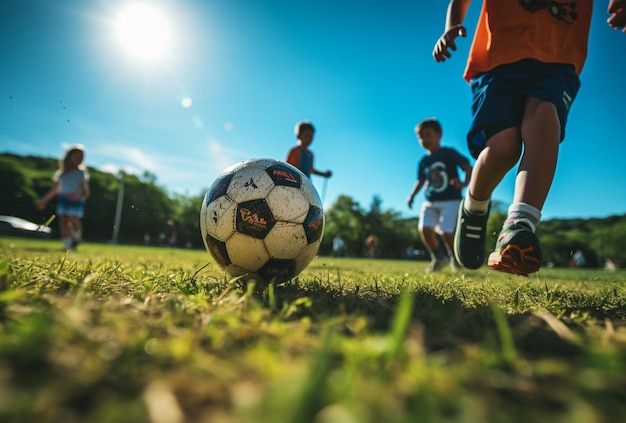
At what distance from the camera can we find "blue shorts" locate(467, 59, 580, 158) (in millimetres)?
2508

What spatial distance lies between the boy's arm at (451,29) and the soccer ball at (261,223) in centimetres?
180

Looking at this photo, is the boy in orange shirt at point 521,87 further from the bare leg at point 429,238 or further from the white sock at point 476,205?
the bare leg at point 429,238

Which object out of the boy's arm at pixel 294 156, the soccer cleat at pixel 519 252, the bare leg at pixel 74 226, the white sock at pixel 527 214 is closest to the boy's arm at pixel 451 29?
the white sock at pixel 527 214

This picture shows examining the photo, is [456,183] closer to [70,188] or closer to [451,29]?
[451,29]

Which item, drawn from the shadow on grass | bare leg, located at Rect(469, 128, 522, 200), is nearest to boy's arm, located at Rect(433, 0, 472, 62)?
bare leg, located at Rect(469, 128, 522, 200)

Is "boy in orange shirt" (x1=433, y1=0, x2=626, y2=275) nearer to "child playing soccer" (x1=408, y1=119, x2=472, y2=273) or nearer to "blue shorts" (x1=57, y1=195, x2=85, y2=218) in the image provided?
"child playing soccer" (x1=408, y1=119, x2=472, y2=273)

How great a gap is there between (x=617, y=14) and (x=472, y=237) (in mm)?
1886

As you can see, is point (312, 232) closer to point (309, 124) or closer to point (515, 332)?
point (515, 332)

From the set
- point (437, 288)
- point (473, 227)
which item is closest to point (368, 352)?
point (437, 288)

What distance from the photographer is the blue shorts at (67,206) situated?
8.13 metres

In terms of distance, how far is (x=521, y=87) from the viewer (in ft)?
8.48

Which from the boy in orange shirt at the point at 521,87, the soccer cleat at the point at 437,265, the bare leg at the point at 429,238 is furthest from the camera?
the bare leg at the point at 429,238

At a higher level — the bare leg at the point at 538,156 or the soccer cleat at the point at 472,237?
the bare leg at the point at 538,156

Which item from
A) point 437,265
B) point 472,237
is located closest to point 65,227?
point 437,265
